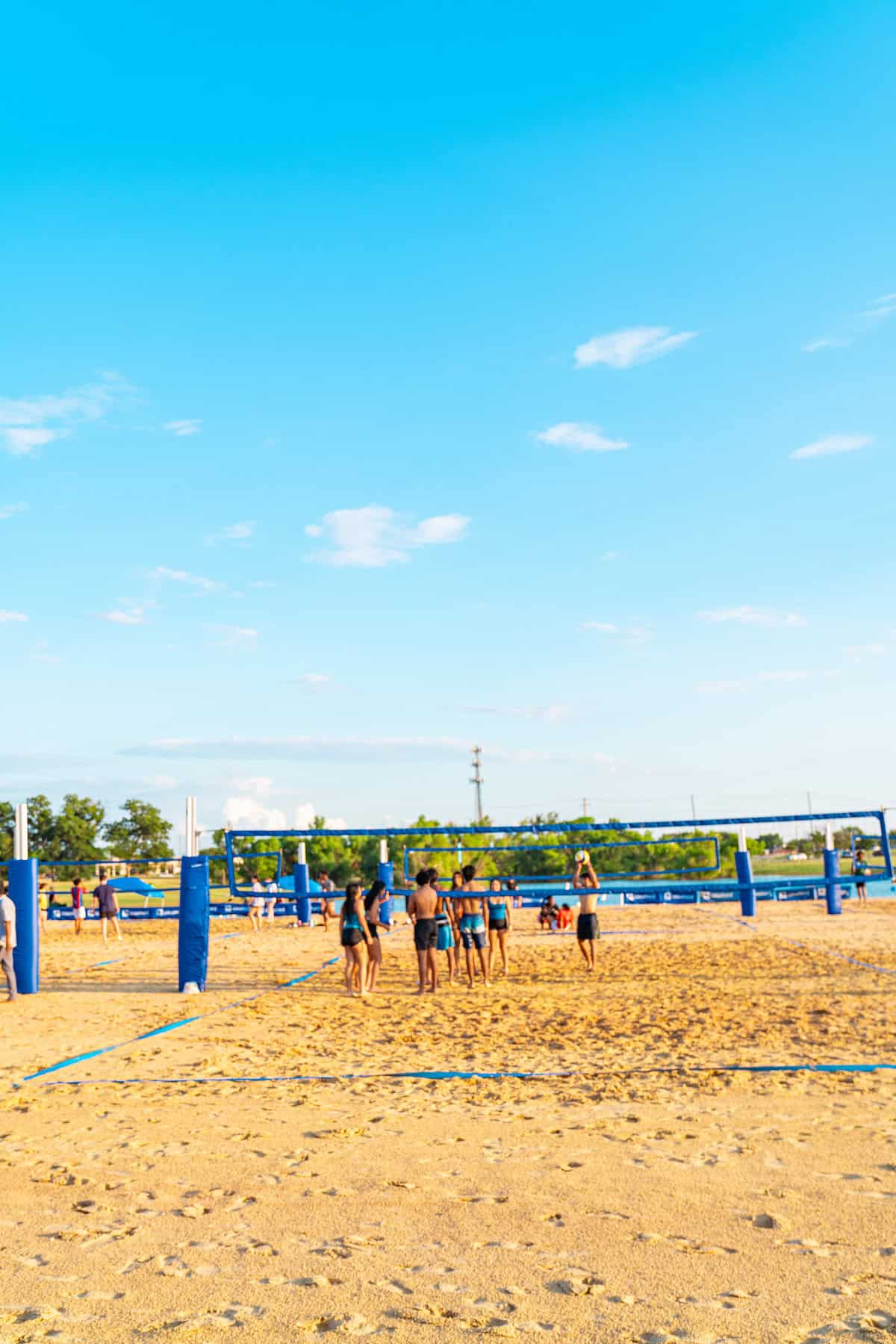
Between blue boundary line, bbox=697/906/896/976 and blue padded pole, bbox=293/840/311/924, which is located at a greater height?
blue padded pole, bbox=293/840/311/924

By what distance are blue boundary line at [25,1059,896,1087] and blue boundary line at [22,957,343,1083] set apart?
42 cm

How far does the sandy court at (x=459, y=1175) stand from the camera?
146 inches

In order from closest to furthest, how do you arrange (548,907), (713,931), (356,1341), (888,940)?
1. (356,1341)
2. (888,940)
3. (713,931)
4. (548,907)

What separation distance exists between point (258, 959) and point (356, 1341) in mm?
13935

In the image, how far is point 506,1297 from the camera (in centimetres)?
377

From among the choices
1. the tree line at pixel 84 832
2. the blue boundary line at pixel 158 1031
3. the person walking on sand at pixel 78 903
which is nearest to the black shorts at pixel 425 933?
the blue boundary line at pixel 158 1031

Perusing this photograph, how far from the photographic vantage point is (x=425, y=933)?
11.8 m

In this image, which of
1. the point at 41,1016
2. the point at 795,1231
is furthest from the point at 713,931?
the point at 795,1231

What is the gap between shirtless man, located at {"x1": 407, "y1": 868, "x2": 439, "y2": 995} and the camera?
38.9 feet

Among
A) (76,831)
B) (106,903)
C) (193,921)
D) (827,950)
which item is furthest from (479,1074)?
(76,831)

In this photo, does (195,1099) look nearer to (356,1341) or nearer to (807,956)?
(356,1341)

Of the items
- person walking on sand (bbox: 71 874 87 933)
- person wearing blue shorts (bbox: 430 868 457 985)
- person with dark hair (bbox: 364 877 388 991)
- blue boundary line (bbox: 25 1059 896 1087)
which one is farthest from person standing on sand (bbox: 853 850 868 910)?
person walking on sand (bbox: 71 874 87 933)

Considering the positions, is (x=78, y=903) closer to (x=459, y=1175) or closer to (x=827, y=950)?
(x=827, y=950)

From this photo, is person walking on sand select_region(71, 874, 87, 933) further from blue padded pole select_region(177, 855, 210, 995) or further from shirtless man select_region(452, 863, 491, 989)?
shirtless man select_region(452, 863, 491, 989)
